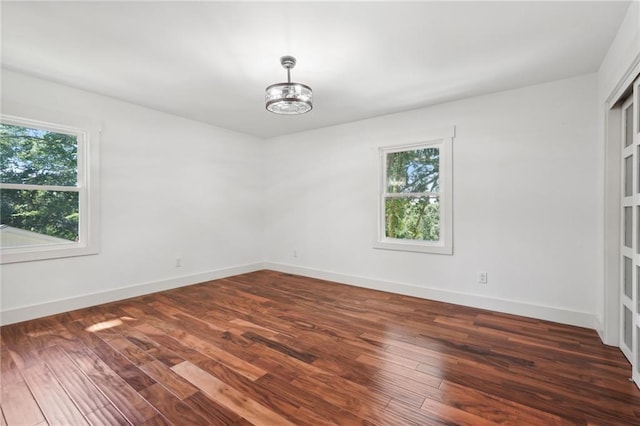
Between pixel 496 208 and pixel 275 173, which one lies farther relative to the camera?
pixel 275 173

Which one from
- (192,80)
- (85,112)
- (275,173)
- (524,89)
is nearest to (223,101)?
(192,80)

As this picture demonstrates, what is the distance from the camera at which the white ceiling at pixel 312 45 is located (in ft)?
6.62

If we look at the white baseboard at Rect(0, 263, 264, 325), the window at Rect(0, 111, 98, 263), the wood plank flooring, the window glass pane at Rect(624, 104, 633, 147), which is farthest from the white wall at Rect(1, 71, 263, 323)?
the window glass pane at Rect(624, 104, 633, 147)

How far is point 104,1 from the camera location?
6.36 feet

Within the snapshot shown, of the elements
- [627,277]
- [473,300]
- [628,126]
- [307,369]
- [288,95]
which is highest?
[288,95]

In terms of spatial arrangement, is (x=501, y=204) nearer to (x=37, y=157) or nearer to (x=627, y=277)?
(x=627, y=277)

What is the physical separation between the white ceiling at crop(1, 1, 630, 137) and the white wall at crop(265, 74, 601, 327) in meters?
0.34

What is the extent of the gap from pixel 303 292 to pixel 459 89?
323cm

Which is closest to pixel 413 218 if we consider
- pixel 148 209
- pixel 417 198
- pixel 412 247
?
pixel 417 198

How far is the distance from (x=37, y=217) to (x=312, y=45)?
344 centimetres

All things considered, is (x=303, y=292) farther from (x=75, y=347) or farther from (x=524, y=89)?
(x=524, y=89)

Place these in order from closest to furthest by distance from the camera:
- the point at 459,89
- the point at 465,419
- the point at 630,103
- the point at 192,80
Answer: the point at 465,419 → the point at 630,103 → the point at 192,80 → the point at 459,89

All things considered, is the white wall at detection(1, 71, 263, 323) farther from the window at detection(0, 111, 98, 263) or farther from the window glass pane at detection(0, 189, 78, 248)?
the window glass pane at detection(0, 189, 78, 248)

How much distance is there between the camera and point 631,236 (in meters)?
2.24
